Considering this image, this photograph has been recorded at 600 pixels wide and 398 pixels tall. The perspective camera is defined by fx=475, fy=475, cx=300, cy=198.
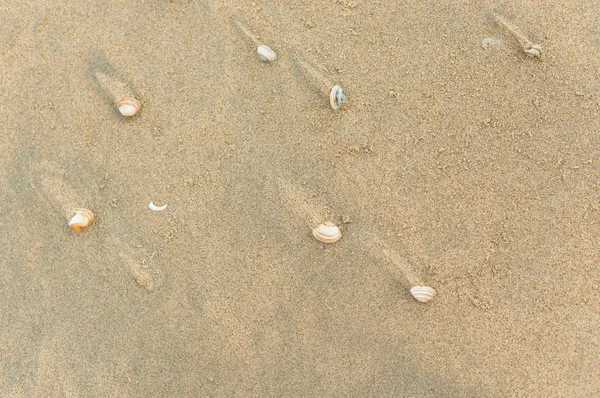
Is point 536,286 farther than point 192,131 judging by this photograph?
No

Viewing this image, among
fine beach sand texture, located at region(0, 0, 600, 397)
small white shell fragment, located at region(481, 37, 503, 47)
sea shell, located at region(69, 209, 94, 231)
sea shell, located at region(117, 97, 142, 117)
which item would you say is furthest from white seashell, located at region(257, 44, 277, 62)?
sea shell, located at region(69, 209, 94, 231)

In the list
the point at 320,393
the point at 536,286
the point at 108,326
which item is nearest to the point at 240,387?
the point at 320,393

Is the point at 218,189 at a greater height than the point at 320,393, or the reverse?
the point at 218,189

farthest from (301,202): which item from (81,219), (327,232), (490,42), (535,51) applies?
(535,51)

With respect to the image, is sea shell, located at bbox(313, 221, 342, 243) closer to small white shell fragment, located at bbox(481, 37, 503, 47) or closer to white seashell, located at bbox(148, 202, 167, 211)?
white seashell, located at bbox(148, 202, 167, 211)

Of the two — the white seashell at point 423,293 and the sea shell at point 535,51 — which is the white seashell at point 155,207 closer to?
the white seashell at point 423,293

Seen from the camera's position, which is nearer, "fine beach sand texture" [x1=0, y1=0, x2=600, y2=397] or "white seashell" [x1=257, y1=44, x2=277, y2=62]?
"fine beach sand texture" [x1=0, y1=0, x2=600, y2=397]

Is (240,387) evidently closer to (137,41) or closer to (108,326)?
(108,326)
